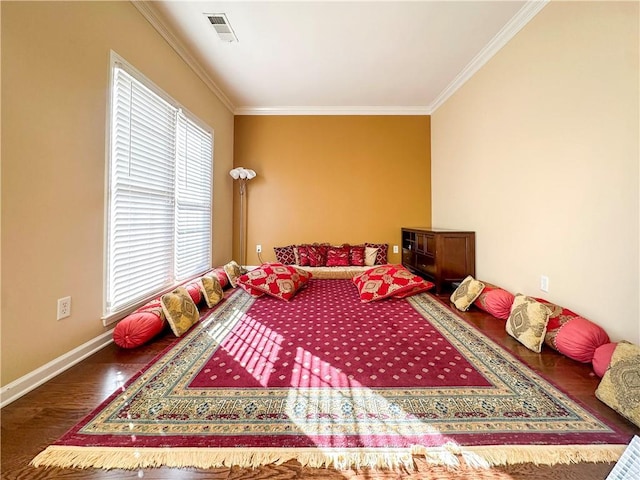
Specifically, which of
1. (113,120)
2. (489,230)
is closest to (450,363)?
(489,230)

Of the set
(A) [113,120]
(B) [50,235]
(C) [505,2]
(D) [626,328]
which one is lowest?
(D) [626,328]

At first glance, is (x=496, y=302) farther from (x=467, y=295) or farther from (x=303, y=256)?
(x=303, y=256)

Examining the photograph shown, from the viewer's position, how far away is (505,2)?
214 centimetres

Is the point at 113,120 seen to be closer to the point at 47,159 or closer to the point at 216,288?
the point at 47,159

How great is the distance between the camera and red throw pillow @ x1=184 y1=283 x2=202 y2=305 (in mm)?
2446

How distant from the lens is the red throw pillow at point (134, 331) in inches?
68.6

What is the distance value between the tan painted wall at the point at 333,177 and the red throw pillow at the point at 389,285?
1.43 meters

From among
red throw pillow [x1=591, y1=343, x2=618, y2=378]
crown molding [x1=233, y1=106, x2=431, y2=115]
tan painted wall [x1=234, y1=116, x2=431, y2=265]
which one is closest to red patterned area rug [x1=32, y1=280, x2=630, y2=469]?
red throw pillow [x1=591, y1=343, x2=618, y2=378]

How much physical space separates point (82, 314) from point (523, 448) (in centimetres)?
243

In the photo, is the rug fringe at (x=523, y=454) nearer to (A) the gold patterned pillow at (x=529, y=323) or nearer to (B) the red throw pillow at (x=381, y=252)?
(A) the gold patterned pillow at (x=529, y=323)

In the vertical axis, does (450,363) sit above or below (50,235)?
below

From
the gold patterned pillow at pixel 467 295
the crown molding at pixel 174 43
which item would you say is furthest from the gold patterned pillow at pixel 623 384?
the crown molding at pixel 174 43

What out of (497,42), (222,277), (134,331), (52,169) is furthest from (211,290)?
(497,42)

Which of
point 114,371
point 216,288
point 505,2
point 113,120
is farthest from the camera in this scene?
point 216,288
